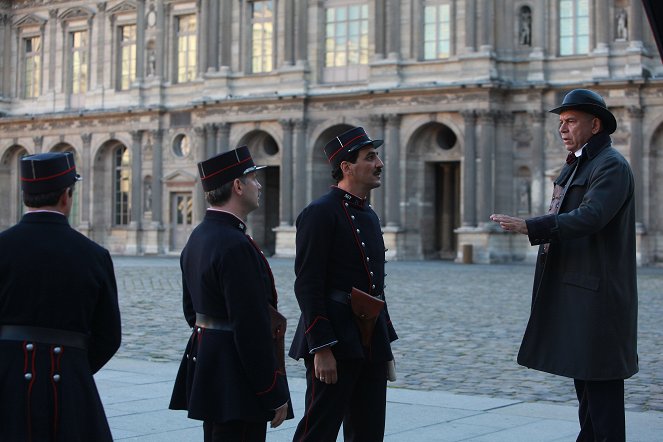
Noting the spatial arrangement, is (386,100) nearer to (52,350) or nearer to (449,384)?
(449,384)

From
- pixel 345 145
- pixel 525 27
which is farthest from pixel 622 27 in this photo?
pixel 345 145

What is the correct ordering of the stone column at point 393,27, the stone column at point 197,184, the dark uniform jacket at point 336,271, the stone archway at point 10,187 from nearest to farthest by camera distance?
the dark uniform jacket at point 336,271
the stone column at point 393,27
the stone column at point 197,184
the stone archway at point 10,187

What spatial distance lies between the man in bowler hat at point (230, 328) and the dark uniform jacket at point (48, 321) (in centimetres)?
62

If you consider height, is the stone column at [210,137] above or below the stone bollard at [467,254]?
above

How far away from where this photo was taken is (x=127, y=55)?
4653 cm

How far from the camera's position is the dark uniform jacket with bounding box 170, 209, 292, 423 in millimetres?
5355

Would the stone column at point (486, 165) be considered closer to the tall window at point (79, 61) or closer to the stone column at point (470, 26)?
the stone column at point (470, 26)

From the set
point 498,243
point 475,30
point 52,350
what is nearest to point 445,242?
point 498,243

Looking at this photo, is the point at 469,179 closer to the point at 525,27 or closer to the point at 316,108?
the point at 525,27

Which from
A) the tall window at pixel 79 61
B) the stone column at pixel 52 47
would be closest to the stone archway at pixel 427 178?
the tall window at pixel 79 61

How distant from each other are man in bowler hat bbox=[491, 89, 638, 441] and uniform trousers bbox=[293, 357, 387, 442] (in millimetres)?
830

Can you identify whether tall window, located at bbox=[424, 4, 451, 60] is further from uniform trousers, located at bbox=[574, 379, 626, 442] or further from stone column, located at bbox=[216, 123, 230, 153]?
uniform trousers, located at bbox=[574, 379, 626, 442]

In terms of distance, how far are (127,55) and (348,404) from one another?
41748 millimetres

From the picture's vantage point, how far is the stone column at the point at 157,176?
4481 centimetres
